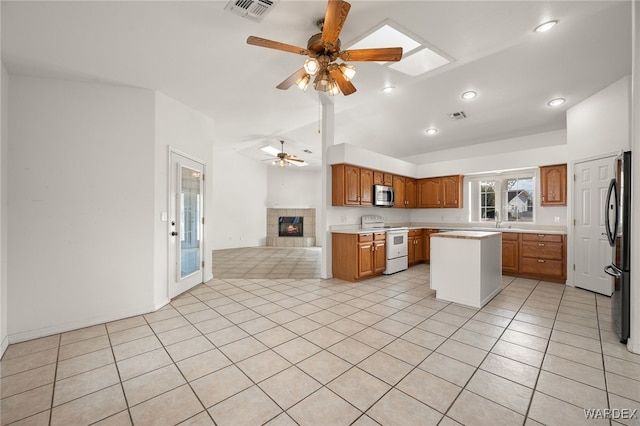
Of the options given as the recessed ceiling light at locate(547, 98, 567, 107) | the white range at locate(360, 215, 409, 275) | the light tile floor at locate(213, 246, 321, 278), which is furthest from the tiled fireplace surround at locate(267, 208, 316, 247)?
the recessed ceiling light at locate(547, 98, 567, 107)

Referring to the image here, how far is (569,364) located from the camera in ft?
6.91

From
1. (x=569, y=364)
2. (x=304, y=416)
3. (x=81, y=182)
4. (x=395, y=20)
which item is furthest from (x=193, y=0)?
(x=569, y=364)

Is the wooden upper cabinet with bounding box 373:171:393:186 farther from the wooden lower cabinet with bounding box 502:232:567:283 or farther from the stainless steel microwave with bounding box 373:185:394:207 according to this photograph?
the wooden lower cabinet with bounding box 502:232:567:283

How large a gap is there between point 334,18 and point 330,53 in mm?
448

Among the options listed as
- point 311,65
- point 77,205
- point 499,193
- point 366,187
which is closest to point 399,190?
point 366,187

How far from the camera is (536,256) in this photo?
482 cm

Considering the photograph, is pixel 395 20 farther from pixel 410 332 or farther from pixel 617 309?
pixel 617 309

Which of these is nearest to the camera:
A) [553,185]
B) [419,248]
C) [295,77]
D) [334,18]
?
[334,18]

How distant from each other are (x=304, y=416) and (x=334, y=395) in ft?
0.89

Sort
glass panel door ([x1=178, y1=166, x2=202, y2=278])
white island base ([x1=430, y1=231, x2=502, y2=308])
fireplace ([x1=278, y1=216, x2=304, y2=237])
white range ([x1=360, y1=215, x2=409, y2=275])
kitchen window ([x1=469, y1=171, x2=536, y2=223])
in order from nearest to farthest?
white island base ([x1=430, y1=231, x2=502, y2=308])
glass panel door ([x1=178, y1=166, x2=202, y2=278])
white range ([x1=360, y1=215, x2=409, y2=275])
kitchen window ([x1=469, y1=171, x2=536, y2=223])
fireplace ([x1=278, y1=216, x2=304, y2=237])

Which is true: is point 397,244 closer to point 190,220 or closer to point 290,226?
point 190,220

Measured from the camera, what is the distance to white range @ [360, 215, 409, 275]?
5285 mm

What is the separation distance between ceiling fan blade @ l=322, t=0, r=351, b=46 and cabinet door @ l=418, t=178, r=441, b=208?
524 centimetres

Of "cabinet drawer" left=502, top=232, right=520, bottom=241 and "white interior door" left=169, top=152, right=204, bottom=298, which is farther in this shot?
"cabinet drawer" left=502, top=232, right=520, bottom=241
